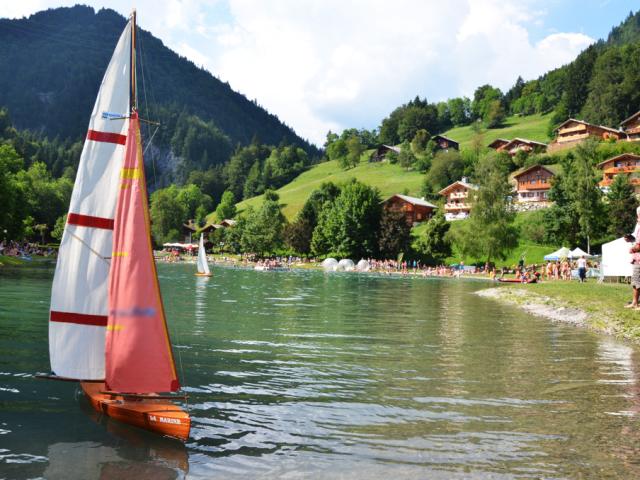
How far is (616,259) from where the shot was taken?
44312mm

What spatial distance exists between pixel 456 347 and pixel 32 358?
14419mm

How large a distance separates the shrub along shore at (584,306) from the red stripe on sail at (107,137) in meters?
20.0

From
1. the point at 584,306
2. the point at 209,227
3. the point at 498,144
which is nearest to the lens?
the point at 584,306

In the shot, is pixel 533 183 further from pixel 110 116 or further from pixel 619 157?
pixel 110 116

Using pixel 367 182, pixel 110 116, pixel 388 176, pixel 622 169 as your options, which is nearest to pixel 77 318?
pixel 110 116

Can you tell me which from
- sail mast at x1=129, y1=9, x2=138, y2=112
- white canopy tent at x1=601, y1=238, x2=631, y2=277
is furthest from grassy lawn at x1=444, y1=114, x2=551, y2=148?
sail mast at x1=129, y1=9, x2=138, y2=112

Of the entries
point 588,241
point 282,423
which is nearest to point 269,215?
point 588,241

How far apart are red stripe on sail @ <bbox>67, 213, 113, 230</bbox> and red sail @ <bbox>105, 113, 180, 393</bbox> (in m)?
0.59

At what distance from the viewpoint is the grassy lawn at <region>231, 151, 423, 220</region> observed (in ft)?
509

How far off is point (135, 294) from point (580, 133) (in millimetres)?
154630

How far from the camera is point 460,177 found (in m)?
149

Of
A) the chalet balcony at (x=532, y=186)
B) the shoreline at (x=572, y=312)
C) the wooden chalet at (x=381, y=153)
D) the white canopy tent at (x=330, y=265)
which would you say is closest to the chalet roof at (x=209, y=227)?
the wooden chalet at (x=381, y=153)

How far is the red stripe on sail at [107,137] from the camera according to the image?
35.9 ft

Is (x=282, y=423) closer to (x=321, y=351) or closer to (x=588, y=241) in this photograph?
(x=321, y=351)
